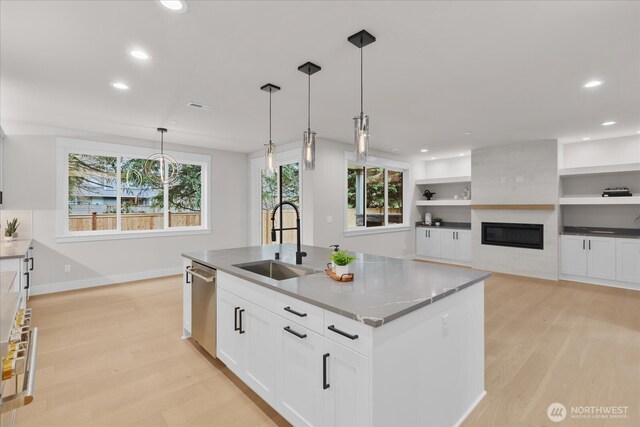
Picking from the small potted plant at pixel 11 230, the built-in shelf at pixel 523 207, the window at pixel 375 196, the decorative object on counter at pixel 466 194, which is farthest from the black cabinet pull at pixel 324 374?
the decorative object on counter at pixel 466 194

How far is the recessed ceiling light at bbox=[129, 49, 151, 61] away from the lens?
2.43 meters

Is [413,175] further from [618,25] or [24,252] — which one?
[24,252]

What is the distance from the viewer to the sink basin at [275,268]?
261cm

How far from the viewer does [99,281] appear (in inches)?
202

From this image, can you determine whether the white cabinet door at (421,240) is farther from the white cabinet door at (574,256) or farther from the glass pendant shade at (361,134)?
the glass pendant shade at (361,134)

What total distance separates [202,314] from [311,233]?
2.79m

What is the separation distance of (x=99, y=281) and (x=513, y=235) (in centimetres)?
733

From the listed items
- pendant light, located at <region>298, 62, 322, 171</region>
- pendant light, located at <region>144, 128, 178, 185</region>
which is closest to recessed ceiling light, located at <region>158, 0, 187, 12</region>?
pendant light, located at <region>298, 62, 322, 171</region>

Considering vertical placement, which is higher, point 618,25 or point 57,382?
point 618,25

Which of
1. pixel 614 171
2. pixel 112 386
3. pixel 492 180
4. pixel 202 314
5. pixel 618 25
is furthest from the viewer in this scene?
pixel 492 180

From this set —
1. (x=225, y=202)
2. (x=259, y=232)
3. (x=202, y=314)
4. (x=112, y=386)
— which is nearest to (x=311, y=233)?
(x=259, y=232)

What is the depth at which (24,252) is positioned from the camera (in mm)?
3158

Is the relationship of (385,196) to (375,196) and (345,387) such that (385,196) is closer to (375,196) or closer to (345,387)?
(375,196)

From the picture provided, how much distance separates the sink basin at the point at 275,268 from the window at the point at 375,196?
3.23m
